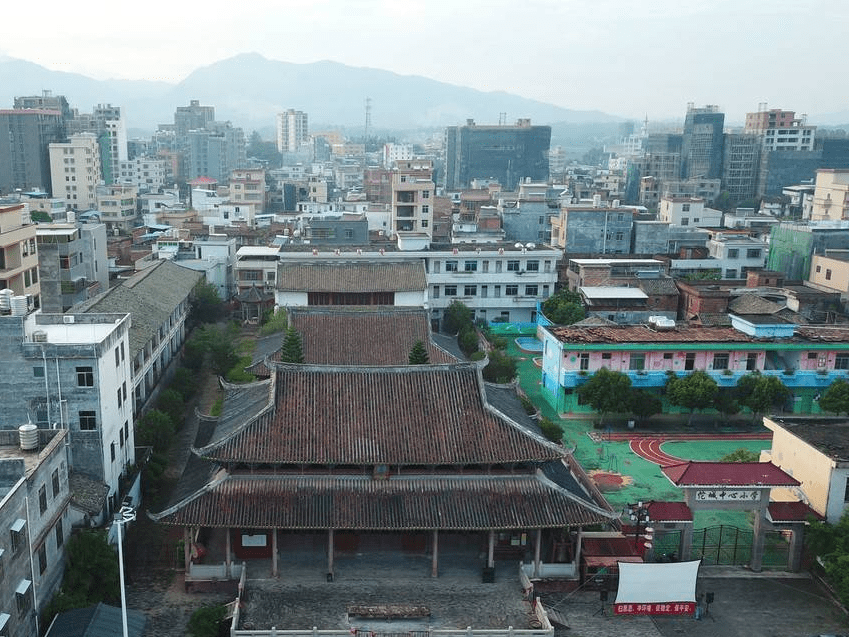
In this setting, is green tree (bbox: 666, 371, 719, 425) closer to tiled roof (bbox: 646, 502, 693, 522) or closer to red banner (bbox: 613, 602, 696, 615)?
tiled roof (bbox: 646, 502, 693, 522)

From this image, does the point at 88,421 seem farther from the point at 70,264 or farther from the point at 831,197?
the point at 831,197

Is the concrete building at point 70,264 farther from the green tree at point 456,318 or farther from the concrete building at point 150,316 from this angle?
the green tree at point 456,318

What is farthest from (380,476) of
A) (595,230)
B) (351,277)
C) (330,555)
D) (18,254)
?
(595,230)

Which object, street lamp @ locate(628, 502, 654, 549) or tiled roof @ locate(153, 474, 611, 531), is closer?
tiled roof @ locate(153, 474, 611, 531)

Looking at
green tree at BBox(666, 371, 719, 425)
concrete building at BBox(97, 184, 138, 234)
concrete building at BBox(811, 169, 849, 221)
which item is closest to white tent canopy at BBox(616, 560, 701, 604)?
green tree at BBox(666, 371, 719, 425)

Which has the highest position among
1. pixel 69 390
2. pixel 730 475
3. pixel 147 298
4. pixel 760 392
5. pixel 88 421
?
pixel 69 390

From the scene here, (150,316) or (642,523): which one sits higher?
(150,316)
